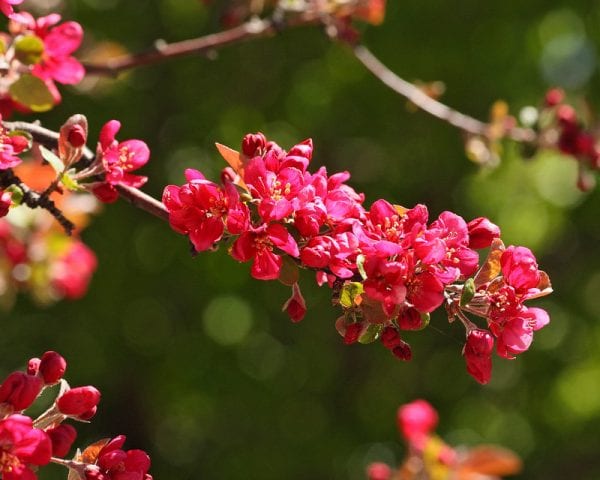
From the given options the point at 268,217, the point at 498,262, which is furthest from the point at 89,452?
the point at 498,262

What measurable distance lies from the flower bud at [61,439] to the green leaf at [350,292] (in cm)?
31

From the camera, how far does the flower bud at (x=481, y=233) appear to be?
91 centimetres

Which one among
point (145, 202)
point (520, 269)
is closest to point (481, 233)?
point (520, 269)

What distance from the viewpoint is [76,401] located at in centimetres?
87

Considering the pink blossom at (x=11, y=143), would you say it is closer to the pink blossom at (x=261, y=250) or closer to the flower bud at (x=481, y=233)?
the pink blossom at (x=261, y=250)

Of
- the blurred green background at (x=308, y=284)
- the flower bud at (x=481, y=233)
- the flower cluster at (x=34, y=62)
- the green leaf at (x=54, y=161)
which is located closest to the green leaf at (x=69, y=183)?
the green leaf at (x=54, y=161)

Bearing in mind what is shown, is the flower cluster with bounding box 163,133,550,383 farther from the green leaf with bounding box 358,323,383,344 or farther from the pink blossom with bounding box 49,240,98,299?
the pink blossom with bounding box 49,240,98,299

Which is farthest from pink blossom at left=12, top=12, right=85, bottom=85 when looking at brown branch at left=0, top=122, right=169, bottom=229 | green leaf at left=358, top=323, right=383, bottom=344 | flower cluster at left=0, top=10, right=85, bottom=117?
green leaf at left=358, top=323, right=383, bottom=344

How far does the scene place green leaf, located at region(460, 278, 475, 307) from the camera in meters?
0.86

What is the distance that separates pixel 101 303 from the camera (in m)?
4.61

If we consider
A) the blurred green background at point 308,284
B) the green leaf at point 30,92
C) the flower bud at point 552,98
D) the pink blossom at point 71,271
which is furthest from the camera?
the blurred green background at point 308,284

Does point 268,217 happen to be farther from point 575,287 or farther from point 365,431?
point 575,287

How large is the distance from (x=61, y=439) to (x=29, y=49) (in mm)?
438

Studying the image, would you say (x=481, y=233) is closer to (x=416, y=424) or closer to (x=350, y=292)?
(x=350, y=292)
